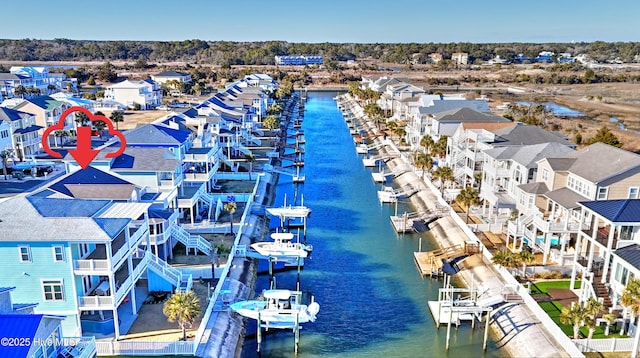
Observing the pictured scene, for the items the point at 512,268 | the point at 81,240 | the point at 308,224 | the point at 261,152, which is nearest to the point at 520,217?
the point at 512,268

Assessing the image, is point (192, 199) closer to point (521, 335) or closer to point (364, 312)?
point (364, 312)

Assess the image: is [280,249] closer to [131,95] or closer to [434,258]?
[434,258]

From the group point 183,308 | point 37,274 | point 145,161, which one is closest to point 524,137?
point 145,161

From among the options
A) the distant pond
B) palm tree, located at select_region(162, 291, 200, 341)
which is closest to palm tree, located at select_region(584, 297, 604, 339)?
palm tree, located at select_region(162, 291, 200, 341)

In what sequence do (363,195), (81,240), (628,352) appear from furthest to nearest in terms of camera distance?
1. (363,195)
2. (628,352)
3. (81,240)

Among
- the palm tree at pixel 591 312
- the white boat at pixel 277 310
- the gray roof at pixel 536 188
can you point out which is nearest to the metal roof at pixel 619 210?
the palm tree at pixel 591 312

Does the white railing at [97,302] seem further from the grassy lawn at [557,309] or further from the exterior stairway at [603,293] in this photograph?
the exterior stairway at [603,293]

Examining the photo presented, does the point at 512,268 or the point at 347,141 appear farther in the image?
the point at 347,141
